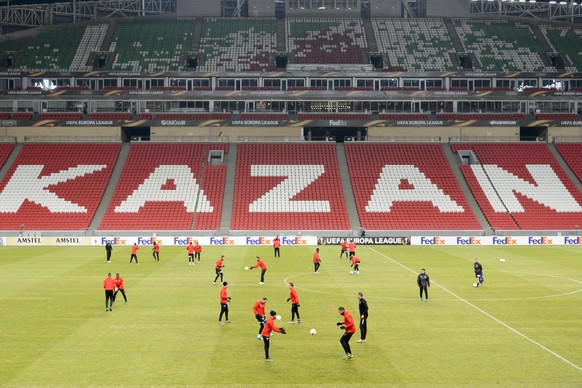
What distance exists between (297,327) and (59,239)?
39622 millimetres

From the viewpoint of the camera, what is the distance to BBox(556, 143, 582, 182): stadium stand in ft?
246

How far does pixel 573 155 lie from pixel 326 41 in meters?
35.6

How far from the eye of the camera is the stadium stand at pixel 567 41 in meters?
85.9

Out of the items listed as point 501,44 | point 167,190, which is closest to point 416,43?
point 501,44

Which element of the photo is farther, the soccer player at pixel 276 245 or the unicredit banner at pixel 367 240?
the unicredit banner at pixel 367 240

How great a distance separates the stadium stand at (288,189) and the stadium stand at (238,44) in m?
12.1

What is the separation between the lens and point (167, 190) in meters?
70.1

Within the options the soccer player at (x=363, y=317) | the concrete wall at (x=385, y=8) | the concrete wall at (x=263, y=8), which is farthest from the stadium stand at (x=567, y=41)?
the soccer player at (x=363, y=317)

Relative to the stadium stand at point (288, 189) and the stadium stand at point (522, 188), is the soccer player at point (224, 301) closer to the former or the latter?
the stadium stand at point (288, 189)

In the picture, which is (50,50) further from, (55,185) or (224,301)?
(224,301)

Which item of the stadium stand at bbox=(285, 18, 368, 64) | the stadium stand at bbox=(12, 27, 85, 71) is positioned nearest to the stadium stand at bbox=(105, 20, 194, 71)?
the stadium stand at bbox=(12, 27, 85, 71)

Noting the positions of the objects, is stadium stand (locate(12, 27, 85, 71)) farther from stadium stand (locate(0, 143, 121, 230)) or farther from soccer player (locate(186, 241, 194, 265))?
soccer player (locate(186, 241, 194, 265))

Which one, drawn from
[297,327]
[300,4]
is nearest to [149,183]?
[300,4]

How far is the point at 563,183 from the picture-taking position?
72062mm
